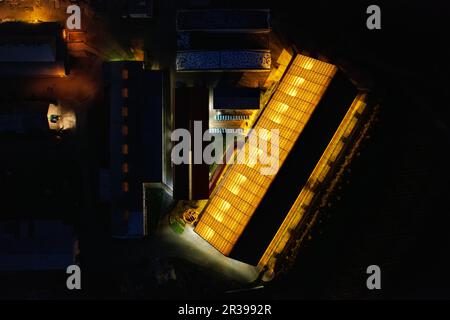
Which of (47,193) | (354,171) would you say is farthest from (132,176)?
(354,171)

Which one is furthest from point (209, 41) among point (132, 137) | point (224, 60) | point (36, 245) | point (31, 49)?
point (36, 245)

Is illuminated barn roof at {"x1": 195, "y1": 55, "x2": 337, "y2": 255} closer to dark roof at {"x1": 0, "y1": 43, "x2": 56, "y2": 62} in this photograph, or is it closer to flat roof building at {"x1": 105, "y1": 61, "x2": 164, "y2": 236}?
flat roof building at {"x1": 105, "y1": 61, "x2": 164, "y2": 236}

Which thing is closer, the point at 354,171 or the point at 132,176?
the point at 132,176

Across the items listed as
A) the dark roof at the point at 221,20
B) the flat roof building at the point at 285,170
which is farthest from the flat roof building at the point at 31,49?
the flat roof building at the point at 285,170

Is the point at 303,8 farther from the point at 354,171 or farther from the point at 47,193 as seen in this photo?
the point at 47,193

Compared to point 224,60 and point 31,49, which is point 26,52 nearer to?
point 31,49

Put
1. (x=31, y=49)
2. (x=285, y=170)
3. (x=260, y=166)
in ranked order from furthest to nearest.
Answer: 1. (x=260, y=166)
2. (x=31, y=49)
3. (x=285, y=170)

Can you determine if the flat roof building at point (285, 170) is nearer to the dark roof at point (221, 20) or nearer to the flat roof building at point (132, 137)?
the dark roof at point (221, 20)
